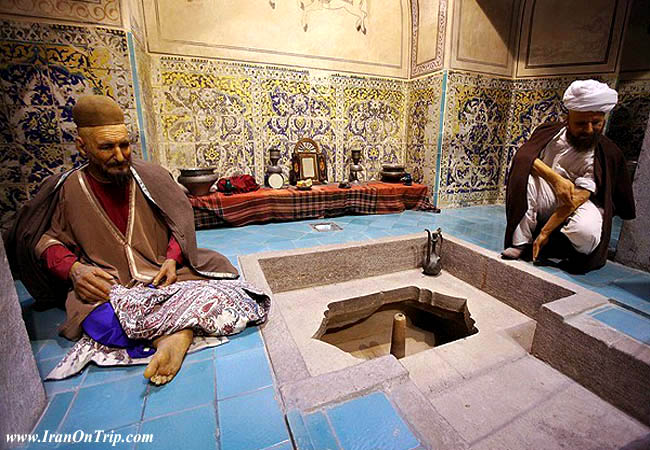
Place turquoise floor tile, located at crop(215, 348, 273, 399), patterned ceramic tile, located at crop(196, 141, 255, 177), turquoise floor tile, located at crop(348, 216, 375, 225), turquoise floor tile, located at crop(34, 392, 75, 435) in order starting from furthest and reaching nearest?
1. patterned ceramic tile, located at crop(196, 141, 255, 177)
2. turquoise floor tile, located at crop(348, 216, 375, 225)
3. turquoise floor tile, located at crop(215, 348, 273, 399)
4. turquoise floor tile, located at crop(34, 392, 75, 435)

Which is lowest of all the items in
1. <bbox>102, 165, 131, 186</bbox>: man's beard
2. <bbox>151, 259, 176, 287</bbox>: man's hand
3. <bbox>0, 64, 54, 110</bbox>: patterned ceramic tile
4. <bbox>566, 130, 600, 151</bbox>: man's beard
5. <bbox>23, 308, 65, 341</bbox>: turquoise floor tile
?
<bbox>23, 308, 65, 341</bbox>: turquoise floor tile

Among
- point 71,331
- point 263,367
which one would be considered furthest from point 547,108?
point 71,331

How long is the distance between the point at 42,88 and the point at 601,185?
542 centimetres

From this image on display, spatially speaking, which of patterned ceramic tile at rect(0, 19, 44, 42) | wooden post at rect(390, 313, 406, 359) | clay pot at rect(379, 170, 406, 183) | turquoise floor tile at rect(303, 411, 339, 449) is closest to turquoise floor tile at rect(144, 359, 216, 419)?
turquoise floor tile at rect(303, 411, 339, 449)

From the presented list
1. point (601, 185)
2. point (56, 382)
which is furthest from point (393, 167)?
point (56, 382)

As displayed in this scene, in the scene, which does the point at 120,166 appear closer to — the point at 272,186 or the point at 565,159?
the point at 272,186

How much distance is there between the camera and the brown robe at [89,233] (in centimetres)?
202

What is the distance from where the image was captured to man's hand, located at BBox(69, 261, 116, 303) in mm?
1831

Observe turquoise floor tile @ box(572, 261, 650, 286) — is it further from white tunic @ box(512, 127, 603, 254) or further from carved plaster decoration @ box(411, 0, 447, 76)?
carved plaster decoration @ box(411, 0, 447, 76)

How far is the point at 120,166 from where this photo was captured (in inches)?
78.6

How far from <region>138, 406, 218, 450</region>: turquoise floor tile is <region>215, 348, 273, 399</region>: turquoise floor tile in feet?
0.42

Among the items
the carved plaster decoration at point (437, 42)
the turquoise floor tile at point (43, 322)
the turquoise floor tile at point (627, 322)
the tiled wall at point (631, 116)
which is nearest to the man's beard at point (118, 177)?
the turquoise floor tile at point (43, 322)

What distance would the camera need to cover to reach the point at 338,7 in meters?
5.38

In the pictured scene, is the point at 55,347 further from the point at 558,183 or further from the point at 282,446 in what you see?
the point at 558,183
